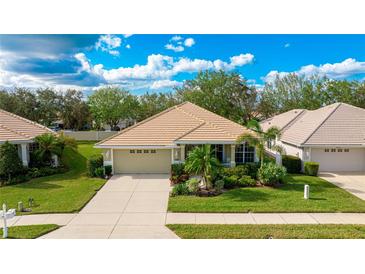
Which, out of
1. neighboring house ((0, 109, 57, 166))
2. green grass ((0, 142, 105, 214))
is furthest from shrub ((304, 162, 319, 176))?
neighboring house ((0, 109, 57, 166))

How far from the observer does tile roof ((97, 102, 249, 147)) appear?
15.3 metres

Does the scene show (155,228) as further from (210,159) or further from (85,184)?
(85,184)

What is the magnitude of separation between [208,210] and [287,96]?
29.1 m

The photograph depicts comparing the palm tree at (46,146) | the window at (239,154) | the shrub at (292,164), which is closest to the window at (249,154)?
the window at (239,154)

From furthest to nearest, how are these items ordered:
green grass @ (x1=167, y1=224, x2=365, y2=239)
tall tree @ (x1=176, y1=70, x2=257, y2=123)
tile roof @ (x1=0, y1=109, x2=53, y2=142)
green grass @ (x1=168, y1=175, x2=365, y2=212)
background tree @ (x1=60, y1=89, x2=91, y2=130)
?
1. background tree @ (x1=60, y1=89, x2=91, y2=130)
2. tall tree @ (x1=176, y1=70, x2=257, y2=123)
3. tile roof @ (x1=0, y1=109, x2=53, y2=142)
4. green grass @ (x1=168, y1=175, x2=365, y2=212)
5. green grass @ (x1=167, y1=224, x2=365, y2=239)

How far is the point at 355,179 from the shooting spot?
14.9 meters

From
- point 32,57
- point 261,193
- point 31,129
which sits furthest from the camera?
point 31,129

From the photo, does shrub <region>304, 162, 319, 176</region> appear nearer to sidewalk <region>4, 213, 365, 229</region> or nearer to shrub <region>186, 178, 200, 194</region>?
sidewalk <region>4, 213, 365, 229</region>

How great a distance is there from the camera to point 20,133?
16828 mm

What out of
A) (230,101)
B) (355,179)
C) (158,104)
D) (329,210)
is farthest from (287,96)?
(329,210)

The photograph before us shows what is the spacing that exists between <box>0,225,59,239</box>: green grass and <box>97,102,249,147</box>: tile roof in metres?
7.37

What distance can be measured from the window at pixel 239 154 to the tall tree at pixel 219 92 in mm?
12197

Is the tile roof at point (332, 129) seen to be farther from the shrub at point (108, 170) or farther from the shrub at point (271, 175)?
the shrub at point (108, 170)

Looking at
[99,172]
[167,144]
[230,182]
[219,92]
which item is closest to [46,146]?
[99,172]
